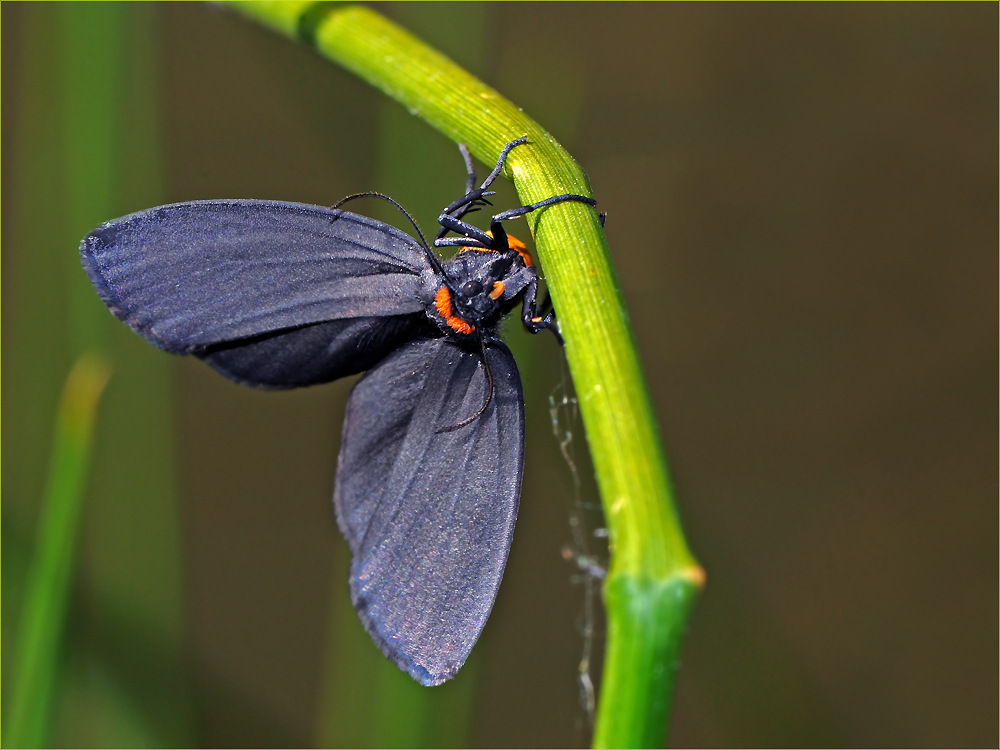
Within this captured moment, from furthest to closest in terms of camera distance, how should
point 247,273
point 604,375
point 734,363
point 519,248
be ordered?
point 734,363, point 519,248, point 247,273, point 604,375

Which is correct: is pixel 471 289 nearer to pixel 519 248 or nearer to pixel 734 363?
pixel 519 248

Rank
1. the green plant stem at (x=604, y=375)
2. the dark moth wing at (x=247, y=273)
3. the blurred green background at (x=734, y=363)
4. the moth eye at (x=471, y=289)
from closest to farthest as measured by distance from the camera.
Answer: the green plant stem at (x=604, y=375)
the dark moth wing at (x=247, y=273)
the moth eye at (x=471, y=289)
the blurred green background at (x=734, y=363)

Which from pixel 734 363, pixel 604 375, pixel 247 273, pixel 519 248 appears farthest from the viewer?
pixel 734 363

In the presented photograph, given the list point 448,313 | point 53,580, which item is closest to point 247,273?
point 448,313

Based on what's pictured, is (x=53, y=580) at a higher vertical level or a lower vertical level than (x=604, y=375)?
lower

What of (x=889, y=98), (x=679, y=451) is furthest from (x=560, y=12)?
(x=679, y=451)

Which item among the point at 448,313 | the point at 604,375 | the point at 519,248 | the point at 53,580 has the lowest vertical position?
the point at 53,580

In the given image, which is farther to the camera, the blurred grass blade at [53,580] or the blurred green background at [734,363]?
the blurred green background at [734,363]

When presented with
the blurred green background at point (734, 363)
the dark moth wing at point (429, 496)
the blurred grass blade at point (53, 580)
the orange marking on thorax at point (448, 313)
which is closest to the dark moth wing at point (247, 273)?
the orange marking on thorax at point (448, 313)

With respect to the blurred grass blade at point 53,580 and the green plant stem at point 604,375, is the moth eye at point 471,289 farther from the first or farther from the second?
the blurred grass blade at point 53,580
